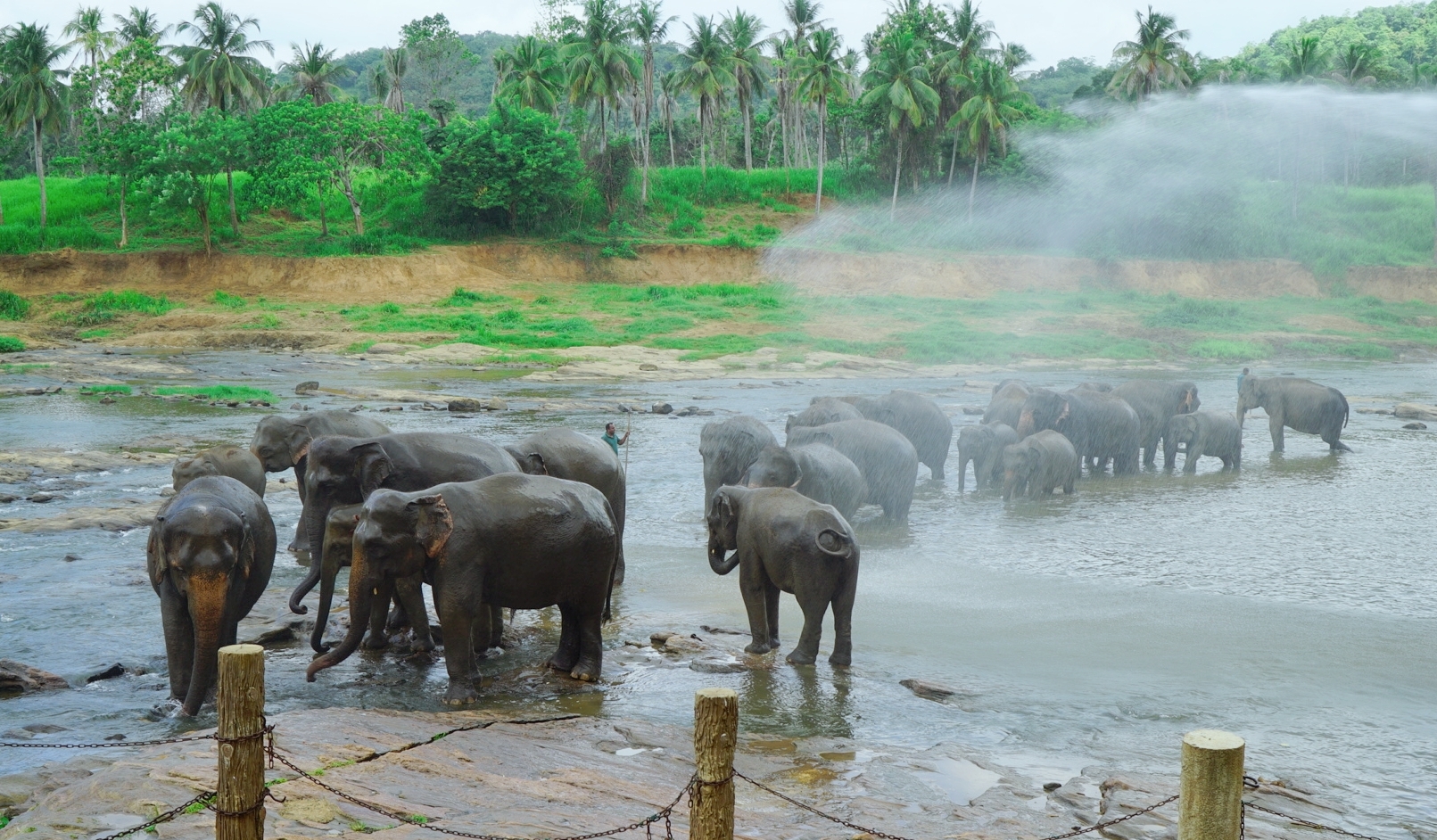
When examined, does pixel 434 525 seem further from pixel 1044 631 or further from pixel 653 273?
pixel 653 273

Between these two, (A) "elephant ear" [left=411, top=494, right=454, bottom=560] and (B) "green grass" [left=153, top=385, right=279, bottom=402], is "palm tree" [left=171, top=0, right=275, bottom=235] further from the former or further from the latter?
(A) "elephant ear" [left=411, top=494, right=454, bottom=560]

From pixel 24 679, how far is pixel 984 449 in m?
11.6

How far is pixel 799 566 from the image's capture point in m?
8.16

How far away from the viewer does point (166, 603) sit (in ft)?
23.0

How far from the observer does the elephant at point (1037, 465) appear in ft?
50.6

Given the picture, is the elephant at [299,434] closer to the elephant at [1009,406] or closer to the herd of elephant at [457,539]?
the herd of elephant at [457,539]

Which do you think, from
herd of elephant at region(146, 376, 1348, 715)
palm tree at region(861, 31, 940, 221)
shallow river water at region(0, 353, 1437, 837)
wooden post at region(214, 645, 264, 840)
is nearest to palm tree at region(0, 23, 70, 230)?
palm tree at region(861, 31, 940, 221)

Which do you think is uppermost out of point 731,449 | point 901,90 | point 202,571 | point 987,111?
point 901,90

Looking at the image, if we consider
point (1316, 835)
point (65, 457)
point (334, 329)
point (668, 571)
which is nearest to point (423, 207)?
point (334, 329)

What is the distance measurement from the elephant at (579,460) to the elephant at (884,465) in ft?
11.1

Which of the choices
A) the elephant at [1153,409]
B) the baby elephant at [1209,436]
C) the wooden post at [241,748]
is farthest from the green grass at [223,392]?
the wooden post at [241,748]

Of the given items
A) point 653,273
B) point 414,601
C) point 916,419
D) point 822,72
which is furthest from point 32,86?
point 414,601

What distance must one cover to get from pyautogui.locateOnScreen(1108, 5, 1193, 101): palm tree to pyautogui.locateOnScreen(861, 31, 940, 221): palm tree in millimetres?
11147

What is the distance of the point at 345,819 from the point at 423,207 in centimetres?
4711
